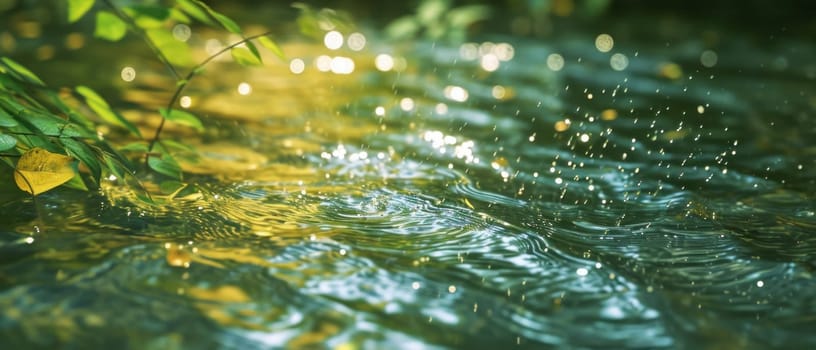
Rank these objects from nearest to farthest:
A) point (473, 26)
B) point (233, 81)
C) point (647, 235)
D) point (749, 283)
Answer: point (749, 283)
point (647, 235)
point (233, 81)
point (473, 26)

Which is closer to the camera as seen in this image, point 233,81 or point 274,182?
point 274,182

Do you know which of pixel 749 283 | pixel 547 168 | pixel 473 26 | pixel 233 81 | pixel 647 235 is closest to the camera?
pixel 749 283

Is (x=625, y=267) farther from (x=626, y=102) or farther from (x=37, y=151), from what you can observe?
(x=626, y=102)

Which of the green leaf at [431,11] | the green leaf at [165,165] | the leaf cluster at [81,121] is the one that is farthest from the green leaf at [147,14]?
the green leaf at [431,11]

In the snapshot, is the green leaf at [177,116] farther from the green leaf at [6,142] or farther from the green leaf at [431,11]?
the green leaf at [431,11]

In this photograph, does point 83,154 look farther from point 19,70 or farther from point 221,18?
point 221,18

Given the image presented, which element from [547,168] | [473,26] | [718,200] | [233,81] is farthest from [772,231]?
[473,26]

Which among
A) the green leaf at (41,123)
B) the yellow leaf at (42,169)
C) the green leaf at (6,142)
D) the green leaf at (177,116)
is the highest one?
the green leaf at (177,116)
